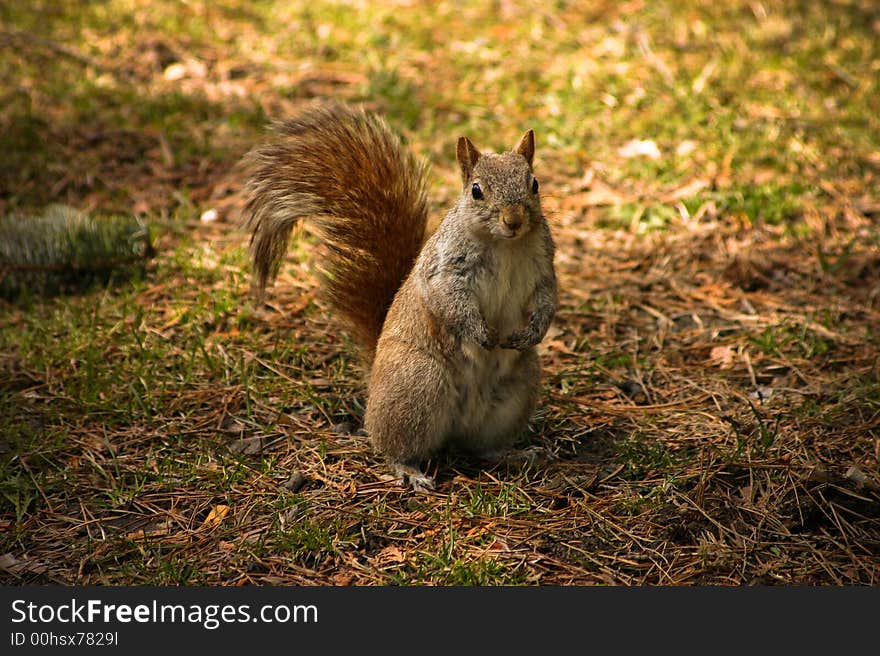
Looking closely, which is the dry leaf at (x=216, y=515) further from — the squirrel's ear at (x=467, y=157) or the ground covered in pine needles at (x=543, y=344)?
the squirrel's ear at (x=467, y=157)

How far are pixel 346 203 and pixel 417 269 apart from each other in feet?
1.23

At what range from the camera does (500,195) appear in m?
2.71

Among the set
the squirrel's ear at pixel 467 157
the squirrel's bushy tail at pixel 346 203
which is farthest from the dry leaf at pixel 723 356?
the squirrel's ear at pixel 467 157

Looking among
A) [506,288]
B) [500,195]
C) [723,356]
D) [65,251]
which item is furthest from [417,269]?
[65,251]

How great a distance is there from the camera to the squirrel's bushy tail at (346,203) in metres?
3.15

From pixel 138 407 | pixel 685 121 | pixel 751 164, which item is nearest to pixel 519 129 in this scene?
pixel 685 121

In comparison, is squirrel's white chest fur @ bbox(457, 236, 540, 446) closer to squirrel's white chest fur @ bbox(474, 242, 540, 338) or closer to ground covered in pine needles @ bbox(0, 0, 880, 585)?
squirrel's white chest fur @ bbox(474, 242, 540, 338)

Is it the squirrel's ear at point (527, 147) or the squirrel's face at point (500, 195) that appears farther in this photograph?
the squirrel's ear at point (527, 147)

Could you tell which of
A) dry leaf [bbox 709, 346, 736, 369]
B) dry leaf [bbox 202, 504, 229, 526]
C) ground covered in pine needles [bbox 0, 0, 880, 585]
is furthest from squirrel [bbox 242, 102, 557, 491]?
dry leaf [bbox 709, 346, 736, 369]

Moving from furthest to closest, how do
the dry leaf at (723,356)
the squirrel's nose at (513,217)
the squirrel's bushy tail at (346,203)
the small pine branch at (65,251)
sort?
the small pine branch at (65,251) → the dry leaf at (723,356) → the squirrel's bushy tail at (346,203) → the squirrel's nose at (513,217)

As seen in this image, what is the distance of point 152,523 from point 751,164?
11.6 feet

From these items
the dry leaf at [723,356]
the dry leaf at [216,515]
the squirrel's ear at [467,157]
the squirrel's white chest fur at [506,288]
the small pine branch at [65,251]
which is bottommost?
the dry leaf at [216,515]

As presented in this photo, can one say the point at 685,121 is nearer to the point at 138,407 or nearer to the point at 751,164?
the point at 751,164

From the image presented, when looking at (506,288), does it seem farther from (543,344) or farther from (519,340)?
(543,344)
